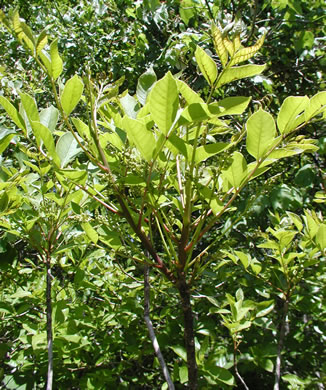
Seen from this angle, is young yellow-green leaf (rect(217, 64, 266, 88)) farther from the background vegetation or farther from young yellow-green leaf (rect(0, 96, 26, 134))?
young yellow-green leaf (rect(0, 96, 26, 134))

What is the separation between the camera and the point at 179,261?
63cm

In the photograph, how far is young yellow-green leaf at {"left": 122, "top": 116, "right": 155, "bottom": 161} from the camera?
486mm

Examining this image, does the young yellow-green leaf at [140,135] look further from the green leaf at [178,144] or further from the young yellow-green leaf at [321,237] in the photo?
the young yellow-green leaf at [321,237]

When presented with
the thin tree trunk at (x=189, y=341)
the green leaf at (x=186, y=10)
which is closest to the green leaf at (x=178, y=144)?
the thin tree trunk at (x=189, y=341)

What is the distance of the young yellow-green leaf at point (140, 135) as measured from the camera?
49 centimetres

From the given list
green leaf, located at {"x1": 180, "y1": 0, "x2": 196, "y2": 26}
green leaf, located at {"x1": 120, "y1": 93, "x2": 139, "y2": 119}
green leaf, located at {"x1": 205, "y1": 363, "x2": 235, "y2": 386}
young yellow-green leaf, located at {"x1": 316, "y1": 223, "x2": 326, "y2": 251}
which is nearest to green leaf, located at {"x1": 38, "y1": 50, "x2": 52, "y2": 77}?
green leaf, located at {"x1": 120, "y1": 93, "x2": 139, "y2": 119}

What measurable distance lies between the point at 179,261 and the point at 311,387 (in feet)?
3.43

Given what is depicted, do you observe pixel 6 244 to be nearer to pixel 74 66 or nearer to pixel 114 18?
pixel 74 66

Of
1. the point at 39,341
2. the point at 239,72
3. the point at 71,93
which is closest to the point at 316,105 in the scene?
the point at 239,72

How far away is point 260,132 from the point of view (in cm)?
53

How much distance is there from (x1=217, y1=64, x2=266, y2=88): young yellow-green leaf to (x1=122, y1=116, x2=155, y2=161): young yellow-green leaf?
13cm

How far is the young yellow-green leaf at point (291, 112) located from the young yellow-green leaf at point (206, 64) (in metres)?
0.13

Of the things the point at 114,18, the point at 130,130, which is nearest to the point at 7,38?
the point at 114,18

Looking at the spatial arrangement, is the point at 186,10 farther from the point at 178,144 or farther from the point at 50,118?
the point at 178,144
